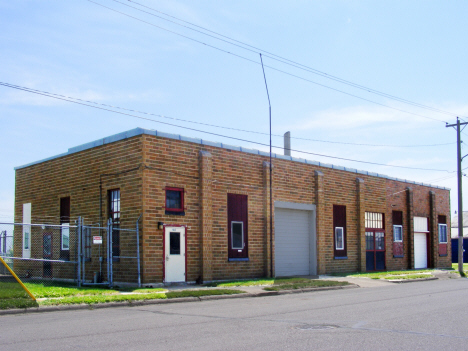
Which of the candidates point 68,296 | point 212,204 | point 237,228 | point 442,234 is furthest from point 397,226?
point 68,296

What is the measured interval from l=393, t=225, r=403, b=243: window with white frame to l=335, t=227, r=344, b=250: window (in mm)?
6111

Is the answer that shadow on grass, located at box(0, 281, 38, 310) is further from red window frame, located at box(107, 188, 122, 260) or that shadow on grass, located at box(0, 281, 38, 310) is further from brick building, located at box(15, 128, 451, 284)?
red window frame, located at box(107, 188, 122, 260)

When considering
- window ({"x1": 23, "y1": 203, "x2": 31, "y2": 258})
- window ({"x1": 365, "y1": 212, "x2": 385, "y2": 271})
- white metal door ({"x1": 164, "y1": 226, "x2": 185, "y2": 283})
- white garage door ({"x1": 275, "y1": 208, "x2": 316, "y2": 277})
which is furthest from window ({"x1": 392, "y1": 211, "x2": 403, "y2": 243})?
window ({"x1": 23, "y1": 203, "x2": 31, "y2": 258})

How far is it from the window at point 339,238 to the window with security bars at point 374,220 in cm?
299

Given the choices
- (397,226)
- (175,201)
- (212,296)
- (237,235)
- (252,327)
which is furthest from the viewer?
(397,226)

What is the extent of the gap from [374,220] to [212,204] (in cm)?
1356

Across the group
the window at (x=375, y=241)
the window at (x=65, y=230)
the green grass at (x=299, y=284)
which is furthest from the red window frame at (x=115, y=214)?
the window at (x=375, y=241)

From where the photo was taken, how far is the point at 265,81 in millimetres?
23922

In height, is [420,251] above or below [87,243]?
below

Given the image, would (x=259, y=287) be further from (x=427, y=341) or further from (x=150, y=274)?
(x=427, y=341)

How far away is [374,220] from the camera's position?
32031 millimetres

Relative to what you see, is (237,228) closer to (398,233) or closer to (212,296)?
(212,296)

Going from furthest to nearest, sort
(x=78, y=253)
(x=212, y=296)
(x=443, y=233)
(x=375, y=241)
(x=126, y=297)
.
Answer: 1. (x=443, y=233)
2. (x=375, y=241)
3. (x=78, y=253)
4. (x=212, y=296)
5. (x=126, y=297)

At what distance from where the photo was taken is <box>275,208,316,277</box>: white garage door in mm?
25875
